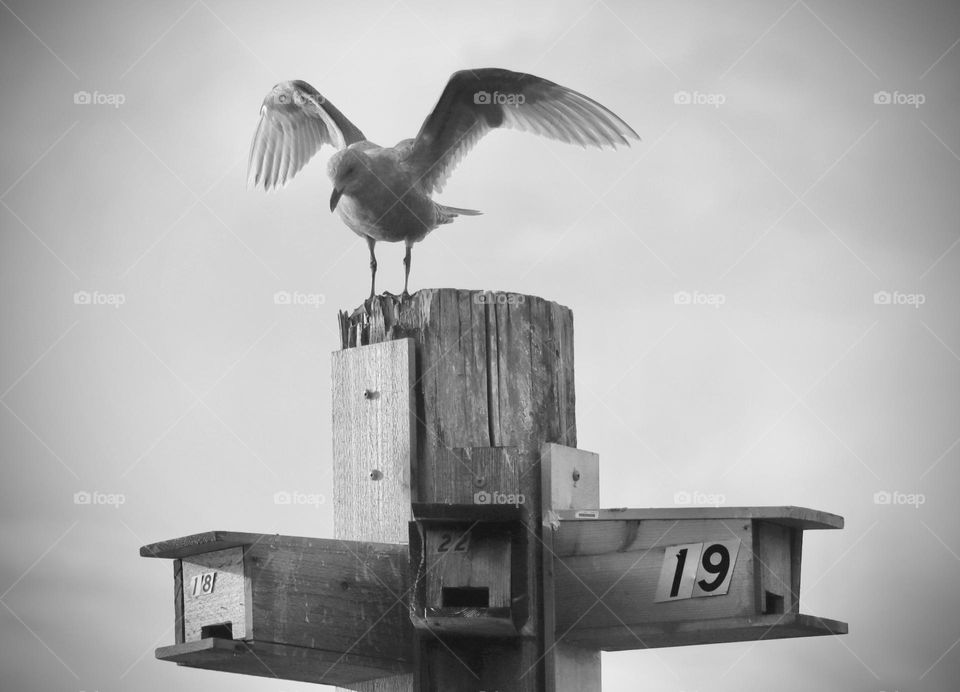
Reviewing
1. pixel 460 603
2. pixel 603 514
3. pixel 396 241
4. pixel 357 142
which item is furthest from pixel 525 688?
pixel 357 142

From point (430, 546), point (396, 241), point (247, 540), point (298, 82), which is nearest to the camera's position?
point (247, 540)

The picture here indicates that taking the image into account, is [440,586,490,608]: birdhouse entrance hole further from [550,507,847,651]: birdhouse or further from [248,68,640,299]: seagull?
[248,68,640,299]: seagull

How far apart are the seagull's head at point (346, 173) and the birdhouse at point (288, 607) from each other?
2411mm

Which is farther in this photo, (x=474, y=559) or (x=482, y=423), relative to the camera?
(x=482, y=423)

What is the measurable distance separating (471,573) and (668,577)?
436 mm

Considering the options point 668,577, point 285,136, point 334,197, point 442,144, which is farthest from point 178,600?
point 285,136

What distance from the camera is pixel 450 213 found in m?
5.66

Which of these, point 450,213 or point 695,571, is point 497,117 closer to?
point 450,213

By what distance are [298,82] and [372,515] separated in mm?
3413

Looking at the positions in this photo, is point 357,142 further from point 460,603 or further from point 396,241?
point 460,603

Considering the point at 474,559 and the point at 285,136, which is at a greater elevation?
the point at 285,136

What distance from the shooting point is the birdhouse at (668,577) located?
2746 mm

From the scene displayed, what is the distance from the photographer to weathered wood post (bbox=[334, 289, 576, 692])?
2.76 meters

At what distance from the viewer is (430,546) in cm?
276
